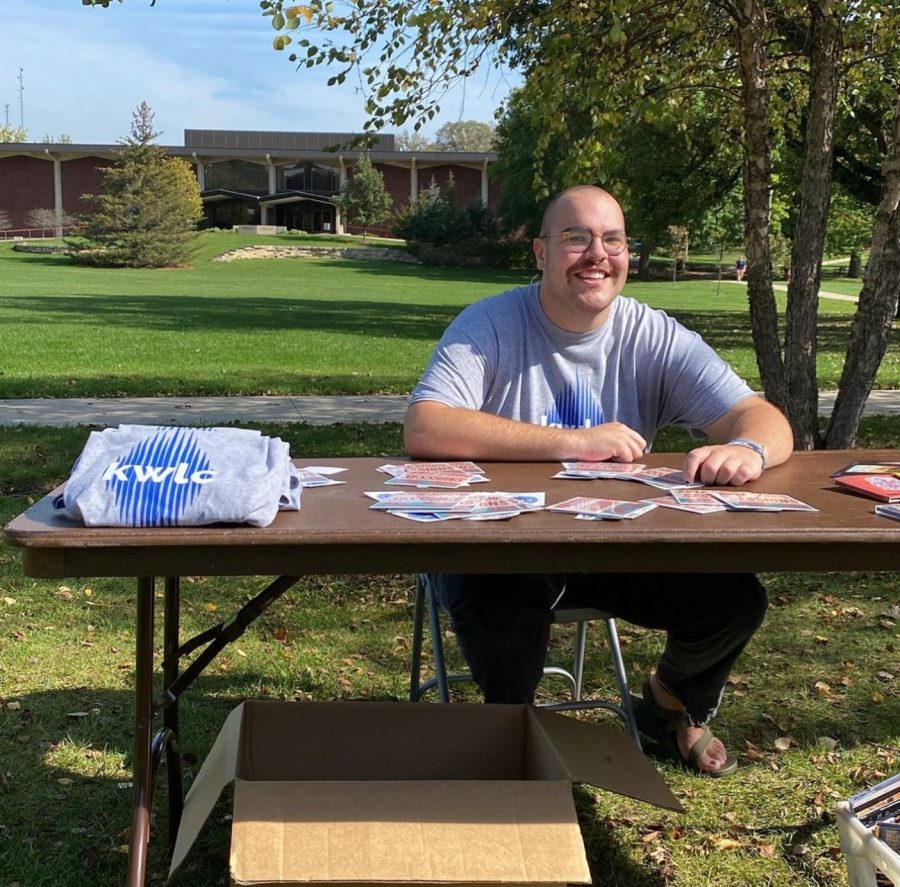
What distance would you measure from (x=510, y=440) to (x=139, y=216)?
4925 cm

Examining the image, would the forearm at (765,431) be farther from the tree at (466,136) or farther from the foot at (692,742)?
the tree at (466,136)

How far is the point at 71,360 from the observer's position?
40.7ft

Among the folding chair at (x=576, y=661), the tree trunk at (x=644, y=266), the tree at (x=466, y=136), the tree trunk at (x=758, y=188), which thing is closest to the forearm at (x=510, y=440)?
the folding chair at (x=576, y=661)

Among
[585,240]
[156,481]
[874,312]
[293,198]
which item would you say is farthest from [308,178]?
[156,481]

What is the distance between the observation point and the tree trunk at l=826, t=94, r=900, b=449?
5672mm

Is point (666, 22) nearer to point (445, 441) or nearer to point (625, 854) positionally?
point (445, 441)

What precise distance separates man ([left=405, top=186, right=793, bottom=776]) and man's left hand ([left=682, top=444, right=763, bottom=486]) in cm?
14

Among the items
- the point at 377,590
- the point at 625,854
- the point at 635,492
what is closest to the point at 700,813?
the point at 625,854

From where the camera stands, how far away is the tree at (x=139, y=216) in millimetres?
48156

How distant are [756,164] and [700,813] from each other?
391 centimetres

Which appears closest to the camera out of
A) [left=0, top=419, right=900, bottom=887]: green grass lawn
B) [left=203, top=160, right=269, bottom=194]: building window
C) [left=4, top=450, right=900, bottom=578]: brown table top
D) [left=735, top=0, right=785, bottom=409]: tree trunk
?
[left=4, top=450, right=900, bottom=578]: brown table top

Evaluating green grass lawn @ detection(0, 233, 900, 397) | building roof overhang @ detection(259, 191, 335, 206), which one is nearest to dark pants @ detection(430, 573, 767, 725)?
green grass lawn @ detection(0, 233, 900, 397)

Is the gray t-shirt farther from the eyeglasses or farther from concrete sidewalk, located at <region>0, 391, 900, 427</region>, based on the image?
concrete sidewalk, located at <region>0, 391, 900, 427</region>

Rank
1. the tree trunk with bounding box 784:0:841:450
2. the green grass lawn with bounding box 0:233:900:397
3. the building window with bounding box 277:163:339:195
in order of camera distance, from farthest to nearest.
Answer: the building window with bounding box 277:163:339:195
the green grass lawn with bounding box 0:233:900:397
the tree trunk with bounding box 784:0:841:450
